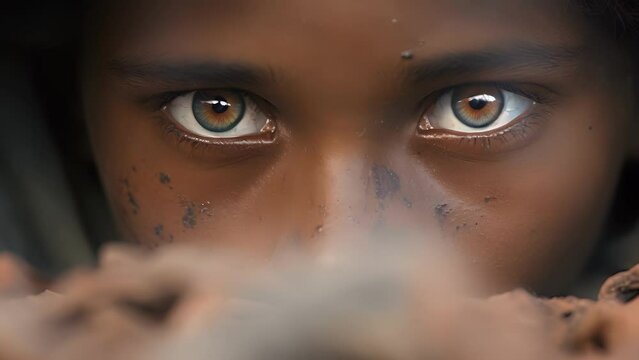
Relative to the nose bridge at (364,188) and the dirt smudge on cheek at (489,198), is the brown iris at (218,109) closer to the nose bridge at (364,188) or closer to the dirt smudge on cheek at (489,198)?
the nose bridge at (364,188)

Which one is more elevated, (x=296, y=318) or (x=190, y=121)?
(x=190, y=121)

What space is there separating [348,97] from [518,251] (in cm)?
19

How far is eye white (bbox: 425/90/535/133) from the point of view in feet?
2.51

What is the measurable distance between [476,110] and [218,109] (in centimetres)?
21

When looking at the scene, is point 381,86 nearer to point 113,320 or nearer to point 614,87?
point 614,87

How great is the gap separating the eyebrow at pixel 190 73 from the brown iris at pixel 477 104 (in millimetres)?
152

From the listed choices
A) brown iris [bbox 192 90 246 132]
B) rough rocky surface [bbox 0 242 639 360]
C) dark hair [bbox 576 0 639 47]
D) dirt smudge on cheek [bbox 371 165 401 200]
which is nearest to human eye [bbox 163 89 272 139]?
brown iris [bbox 192 90 246 132]

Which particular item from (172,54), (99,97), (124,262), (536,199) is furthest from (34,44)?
(124,262)

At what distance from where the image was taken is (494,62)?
741 millimetres

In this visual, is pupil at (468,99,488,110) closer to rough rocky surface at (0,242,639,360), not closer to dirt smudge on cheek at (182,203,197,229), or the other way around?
dirt smudge on cheek at (182,203,197,229)

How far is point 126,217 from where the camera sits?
2.90 feet

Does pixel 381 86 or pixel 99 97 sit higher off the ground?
pixel 99 97

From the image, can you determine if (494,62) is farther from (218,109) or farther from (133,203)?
(133,203)

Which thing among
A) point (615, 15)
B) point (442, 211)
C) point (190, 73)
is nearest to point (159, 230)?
point (190, 73)
